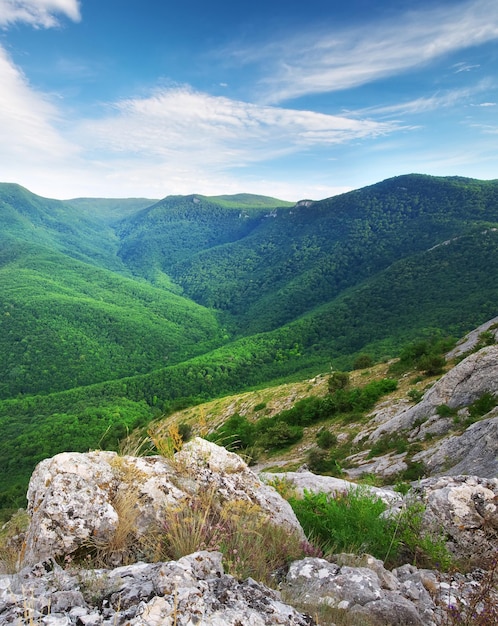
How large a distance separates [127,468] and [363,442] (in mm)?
11035

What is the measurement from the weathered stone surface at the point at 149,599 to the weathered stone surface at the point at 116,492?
488mm

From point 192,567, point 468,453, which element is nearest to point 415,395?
point 468,453

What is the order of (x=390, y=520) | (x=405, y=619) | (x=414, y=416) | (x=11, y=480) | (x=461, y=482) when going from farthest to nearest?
1. (x=11, y=480)
2. (x=414, y=416)
3. (x=461, y=482)
4. (x=390, y=520)
5. (x=405, y=619)

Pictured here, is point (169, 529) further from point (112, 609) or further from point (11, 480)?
point (11, 480)

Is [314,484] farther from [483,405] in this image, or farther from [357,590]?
[483,405]

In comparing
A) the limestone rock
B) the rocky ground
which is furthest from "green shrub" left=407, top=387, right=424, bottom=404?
the rocky ground

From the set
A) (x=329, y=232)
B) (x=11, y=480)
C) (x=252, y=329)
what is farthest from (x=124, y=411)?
(x=329, y=232)

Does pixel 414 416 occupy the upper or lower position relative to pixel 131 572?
lower

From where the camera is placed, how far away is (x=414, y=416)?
11875 millimetres

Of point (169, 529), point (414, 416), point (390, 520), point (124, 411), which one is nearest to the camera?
point (169, 529)

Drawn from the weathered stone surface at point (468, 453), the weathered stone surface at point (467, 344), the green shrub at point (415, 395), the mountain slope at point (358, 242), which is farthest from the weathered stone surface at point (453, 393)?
the mountain slope at point (358, 242)

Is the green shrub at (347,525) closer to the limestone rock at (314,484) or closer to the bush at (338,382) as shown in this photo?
the limestone rock at (314,484)

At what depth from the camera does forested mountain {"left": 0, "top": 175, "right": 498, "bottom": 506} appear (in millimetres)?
73125

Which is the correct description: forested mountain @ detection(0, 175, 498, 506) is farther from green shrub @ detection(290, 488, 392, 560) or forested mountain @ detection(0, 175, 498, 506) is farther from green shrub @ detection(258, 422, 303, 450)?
green shrub @ detection(290, 488, 392, 560)
